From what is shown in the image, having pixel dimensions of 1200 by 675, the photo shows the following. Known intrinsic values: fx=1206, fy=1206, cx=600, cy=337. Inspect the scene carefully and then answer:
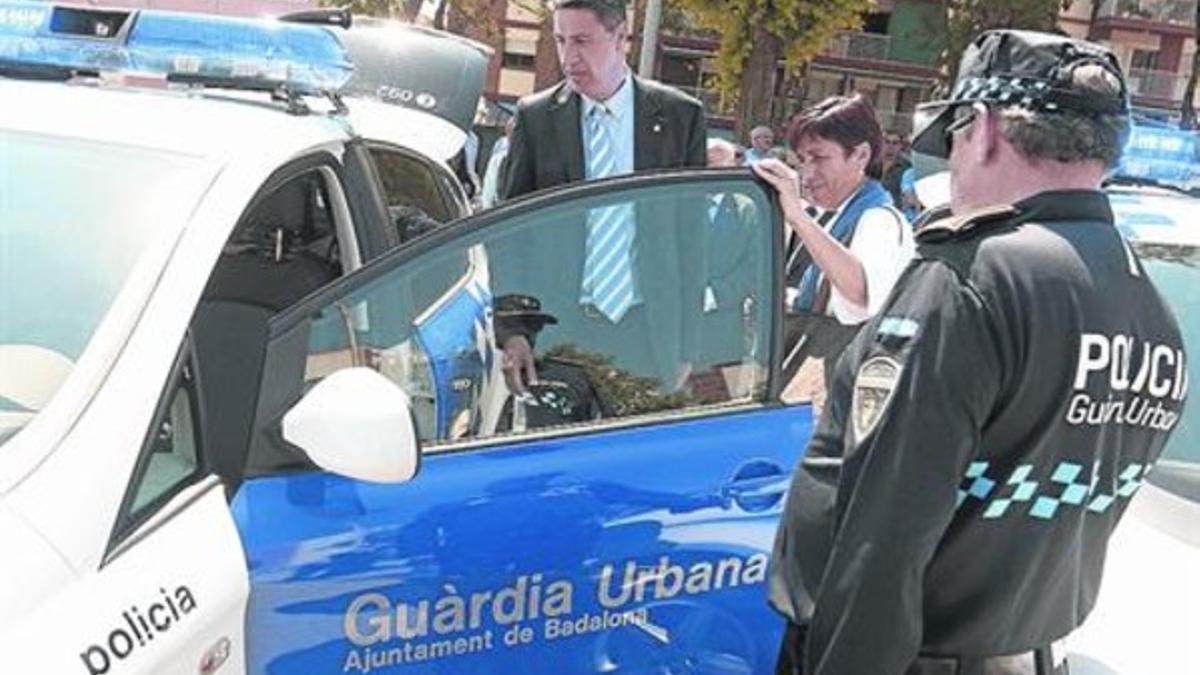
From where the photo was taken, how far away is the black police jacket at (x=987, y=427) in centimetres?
139

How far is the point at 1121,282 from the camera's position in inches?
57.1

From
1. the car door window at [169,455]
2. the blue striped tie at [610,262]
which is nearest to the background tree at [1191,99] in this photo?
the blue striped tie at [610,262]

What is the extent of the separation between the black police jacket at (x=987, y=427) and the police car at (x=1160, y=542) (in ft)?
1.69

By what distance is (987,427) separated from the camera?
4.67ft

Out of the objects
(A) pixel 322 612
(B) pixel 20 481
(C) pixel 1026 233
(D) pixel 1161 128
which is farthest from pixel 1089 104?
(D) pixel 1161 128

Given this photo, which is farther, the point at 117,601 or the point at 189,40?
the point at 189,40

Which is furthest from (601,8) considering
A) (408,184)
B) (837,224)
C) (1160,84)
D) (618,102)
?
(1160,84)

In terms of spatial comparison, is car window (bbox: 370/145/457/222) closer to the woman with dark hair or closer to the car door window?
the woman with dark hair

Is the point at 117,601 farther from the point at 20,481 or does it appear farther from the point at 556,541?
the point at 556,541

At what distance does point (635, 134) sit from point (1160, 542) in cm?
158

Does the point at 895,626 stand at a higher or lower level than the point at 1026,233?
lower

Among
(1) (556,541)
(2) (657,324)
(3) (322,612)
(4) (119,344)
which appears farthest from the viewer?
(2) (657,324)

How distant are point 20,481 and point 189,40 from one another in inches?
53.5

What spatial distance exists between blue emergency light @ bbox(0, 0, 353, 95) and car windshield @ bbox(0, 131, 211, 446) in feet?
1.79
